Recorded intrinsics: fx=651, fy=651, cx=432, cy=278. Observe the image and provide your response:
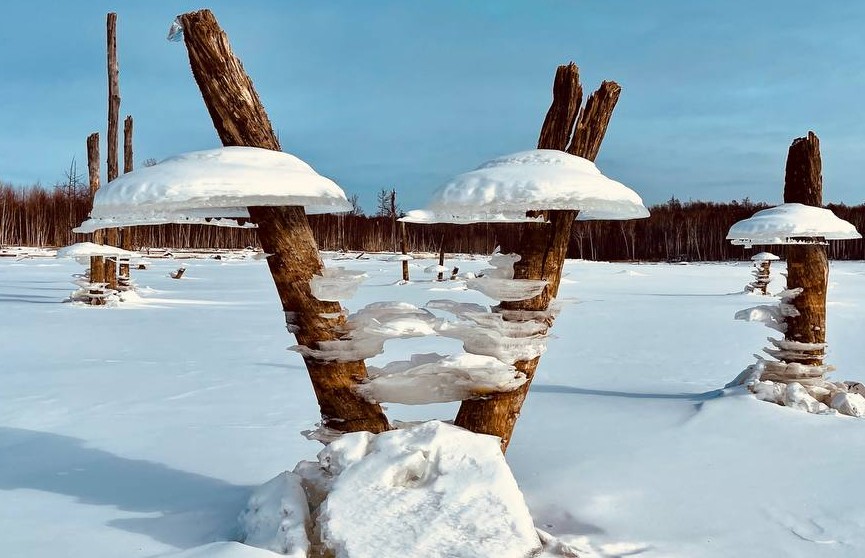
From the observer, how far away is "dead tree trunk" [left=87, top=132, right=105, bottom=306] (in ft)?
39.4

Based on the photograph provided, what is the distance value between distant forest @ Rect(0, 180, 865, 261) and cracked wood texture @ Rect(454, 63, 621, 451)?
1369 inches

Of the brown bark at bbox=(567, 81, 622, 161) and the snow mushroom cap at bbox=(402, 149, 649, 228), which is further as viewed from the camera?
the brown bark at bbox=(567, 81, 622, 161)

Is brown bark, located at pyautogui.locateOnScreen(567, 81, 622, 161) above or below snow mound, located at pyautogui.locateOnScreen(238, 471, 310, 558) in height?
above

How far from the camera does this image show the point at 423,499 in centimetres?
240

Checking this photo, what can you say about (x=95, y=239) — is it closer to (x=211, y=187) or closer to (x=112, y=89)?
(x=112, y=89)

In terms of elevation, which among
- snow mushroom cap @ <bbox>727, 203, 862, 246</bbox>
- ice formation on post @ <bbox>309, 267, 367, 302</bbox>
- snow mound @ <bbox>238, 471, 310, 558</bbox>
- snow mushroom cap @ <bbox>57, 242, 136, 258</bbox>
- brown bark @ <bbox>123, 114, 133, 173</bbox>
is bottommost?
snow mound @ <bbox>238, 471, 310, 558</bbox>

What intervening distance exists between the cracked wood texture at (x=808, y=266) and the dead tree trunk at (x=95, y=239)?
445 inches

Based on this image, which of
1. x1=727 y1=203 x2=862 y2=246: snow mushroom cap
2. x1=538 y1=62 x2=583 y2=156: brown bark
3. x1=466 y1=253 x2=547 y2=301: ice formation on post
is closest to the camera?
x1=466 y1=253 x2=547 y2=301: ice formation on post

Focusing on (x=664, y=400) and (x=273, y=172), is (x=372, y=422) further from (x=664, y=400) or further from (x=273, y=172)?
(x=664, y=400)

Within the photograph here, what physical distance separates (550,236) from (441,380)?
31.9 inches

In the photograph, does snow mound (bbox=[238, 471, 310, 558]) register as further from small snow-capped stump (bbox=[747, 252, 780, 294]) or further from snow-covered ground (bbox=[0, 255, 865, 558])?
small snow-capped stump (bbox=[747, 252, 780, 294])

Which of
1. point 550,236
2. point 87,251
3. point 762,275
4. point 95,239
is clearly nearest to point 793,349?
point 550,236

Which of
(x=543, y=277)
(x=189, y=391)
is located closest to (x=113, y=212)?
(x=543, y=277)

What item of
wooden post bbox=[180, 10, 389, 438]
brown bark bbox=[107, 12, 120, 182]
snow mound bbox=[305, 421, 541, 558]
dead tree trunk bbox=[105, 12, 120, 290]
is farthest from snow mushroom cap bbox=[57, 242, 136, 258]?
snow mound bbox=[305, 421, 541, 558]
